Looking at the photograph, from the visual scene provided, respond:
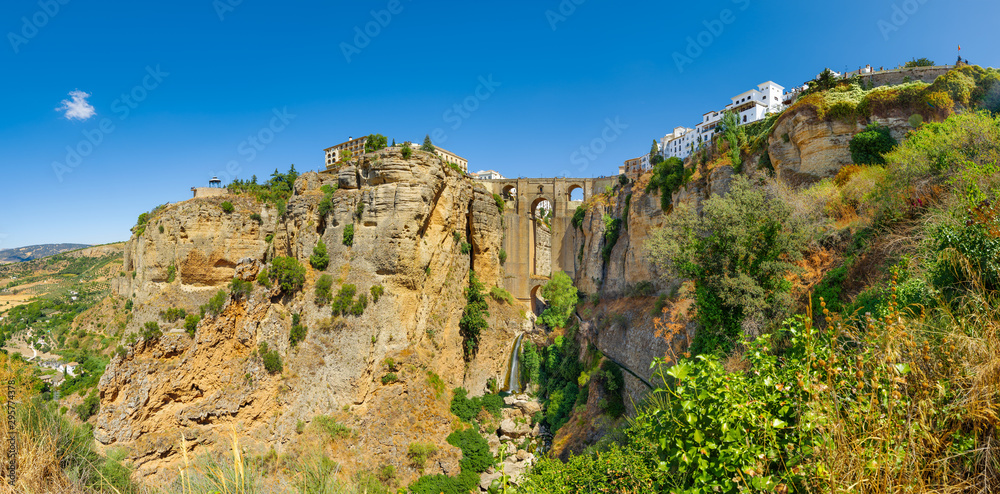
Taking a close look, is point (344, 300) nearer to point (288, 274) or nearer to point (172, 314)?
point (288, 274)

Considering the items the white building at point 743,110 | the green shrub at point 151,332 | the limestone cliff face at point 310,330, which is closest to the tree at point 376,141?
the limestone cliff face at point 310,330

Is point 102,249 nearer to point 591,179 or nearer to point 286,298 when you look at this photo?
point 286,298

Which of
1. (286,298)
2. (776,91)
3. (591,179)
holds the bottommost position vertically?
(286,298)

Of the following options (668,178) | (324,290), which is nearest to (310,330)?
(324,290)

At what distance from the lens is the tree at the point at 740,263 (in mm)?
12312

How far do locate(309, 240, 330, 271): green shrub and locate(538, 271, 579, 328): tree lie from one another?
17534 millimetres

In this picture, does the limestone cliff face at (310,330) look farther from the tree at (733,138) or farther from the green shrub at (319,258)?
the tree at (733,138)

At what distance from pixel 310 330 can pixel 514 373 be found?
15091 millimetres

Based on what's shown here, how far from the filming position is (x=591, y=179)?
4491 cm

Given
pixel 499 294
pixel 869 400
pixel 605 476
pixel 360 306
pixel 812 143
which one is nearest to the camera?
pixel 869 400

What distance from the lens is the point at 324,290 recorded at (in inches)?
993

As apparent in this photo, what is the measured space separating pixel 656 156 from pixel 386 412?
39.3 metres

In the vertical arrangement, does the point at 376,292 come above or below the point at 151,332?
above

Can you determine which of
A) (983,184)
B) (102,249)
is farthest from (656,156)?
(102,249)
